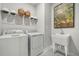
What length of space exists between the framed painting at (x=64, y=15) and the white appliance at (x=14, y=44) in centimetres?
71

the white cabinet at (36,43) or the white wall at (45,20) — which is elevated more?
the white wall at (45,20)

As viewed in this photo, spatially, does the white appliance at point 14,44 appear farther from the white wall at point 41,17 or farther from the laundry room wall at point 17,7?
the white wall at point 41,17

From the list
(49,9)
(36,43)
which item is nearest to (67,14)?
(49,9)

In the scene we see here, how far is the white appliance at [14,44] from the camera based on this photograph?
1.19 m

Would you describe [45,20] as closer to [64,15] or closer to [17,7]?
[64,15]

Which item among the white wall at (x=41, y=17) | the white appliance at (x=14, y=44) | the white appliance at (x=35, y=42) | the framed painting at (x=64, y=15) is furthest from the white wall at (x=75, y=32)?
the white appliance at (x=14, y=44)

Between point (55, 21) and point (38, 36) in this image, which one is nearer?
point (55, 21)

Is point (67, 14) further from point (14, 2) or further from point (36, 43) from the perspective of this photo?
point (14, 2)

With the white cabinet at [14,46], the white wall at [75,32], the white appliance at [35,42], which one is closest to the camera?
the white cabinet at [14,46]

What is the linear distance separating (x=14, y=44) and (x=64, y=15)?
108 cm

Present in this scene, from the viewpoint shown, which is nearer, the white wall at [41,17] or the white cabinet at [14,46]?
the white cabinet at [14,46]

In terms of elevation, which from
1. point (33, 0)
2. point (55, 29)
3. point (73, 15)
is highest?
point (33, 0)

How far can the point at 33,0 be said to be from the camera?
132 cm

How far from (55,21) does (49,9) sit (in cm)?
27
